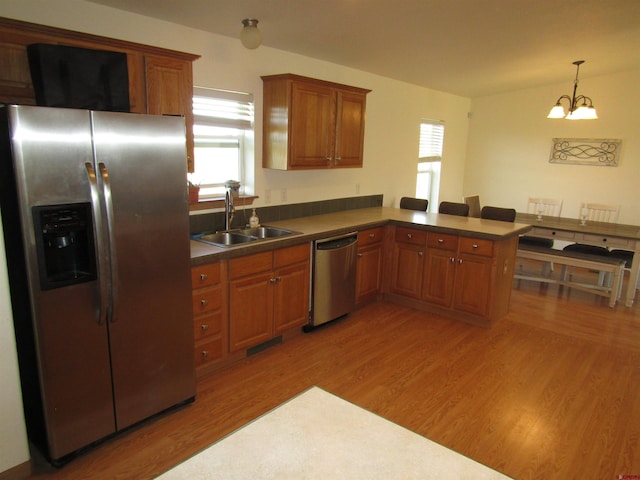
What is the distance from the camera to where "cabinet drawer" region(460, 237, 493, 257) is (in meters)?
3.81

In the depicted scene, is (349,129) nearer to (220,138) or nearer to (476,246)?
(220,138)

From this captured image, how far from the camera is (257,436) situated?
1.10 meters

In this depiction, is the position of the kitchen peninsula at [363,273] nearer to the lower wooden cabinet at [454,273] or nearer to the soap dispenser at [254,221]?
the lower wooden cabinet at [454,273]

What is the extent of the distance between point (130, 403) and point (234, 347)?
85 cm

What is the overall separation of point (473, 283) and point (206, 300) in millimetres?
2392

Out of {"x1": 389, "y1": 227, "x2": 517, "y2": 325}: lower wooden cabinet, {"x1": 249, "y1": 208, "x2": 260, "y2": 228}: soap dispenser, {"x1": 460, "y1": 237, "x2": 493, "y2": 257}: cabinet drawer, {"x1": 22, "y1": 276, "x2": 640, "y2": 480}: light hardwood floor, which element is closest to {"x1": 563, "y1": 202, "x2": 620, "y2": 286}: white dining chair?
{"x1": 22, "y1": 276, "x2": 640, "y2": 480}: light hardwood floor

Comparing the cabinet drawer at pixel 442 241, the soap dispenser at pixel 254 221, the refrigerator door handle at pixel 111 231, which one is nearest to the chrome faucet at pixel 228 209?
the soap dispenser at pixel 254 221

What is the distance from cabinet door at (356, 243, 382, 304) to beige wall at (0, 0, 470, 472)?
30.5 inches

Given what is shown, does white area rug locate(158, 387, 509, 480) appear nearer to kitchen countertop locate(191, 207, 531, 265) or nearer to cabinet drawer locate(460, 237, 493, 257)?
kitchen countertop locate(191, 207, 531, 265)

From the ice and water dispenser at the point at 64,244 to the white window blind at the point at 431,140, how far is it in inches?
190

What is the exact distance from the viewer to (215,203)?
3504mm

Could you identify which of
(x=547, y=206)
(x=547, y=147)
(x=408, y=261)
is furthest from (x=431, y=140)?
(x=408, y=261)

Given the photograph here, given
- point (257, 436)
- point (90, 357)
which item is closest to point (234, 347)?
point (90, 357)

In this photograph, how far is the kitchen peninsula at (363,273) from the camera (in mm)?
2910
